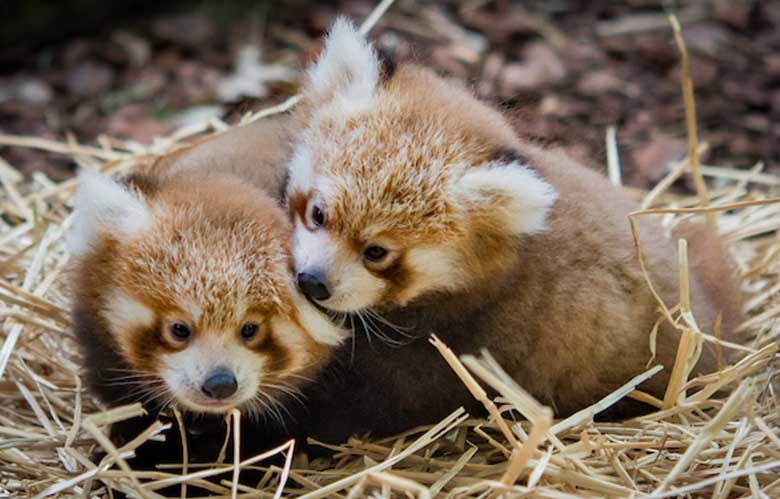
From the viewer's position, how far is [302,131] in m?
4.02

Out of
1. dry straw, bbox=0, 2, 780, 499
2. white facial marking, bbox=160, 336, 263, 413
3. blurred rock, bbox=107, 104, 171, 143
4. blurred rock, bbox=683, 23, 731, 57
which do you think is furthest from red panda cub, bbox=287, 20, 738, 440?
blurred rock, bbox=683, 23, 731, 57

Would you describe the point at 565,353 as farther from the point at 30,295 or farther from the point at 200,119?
the point at 200,119

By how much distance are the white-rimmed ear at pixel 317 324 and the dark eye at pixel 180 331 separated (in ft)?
1.24

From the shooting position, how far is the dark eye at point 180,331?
3.39 meters

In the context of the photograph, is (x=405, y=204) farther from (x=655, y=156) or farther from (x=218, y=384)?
(x=655, y=156)

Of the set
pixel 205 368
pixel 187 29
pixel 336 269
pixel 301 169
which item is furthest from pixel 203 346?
pixel 187 29

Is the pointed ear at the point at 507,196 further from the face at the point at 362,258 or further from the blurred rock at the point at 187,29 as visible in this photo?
the blurred rock at the point at 187,29

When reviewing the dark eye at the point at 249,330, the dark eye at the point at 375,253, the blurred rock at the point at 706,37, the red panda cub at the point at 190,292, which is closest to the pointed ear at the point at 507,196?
the dark eye at the point at 375,253

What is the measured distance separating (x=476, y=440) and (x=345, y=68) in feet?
5.15

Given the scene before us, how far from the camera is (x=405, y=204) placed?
11.8 feet

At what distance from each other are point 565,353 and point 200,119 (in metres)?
3.58

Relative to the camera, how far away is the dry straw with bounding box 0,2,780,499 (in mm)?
3305

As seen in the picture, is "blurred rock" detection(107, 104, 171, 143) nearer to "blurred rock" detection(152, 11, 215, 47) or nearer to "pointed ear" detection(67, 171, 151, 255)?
"blurred rock" detection(152, 11, 215, 47)

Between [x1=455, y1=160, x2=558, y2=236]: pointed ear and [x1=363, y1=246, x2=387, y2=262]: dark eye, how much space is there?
0.33 meters
